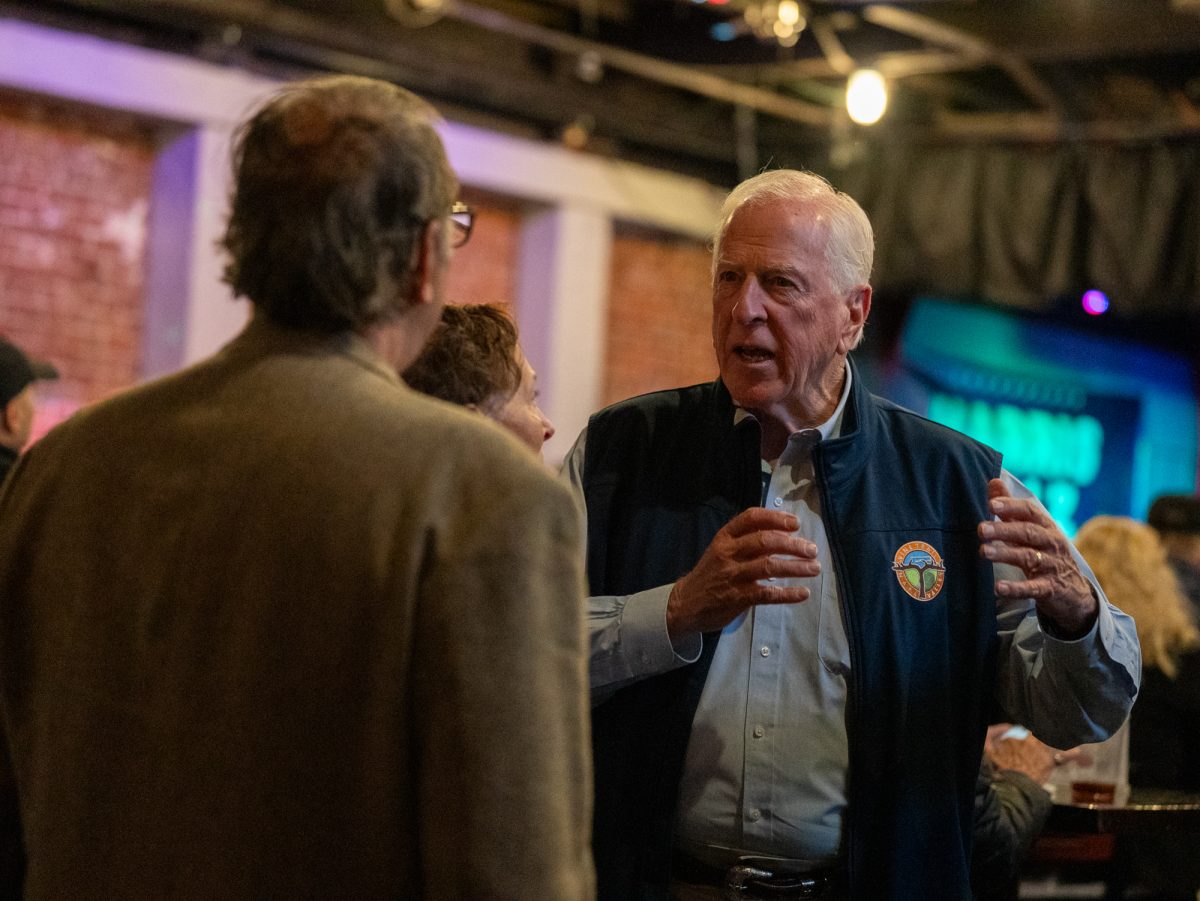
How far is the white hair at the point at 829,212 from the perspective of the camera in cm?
248

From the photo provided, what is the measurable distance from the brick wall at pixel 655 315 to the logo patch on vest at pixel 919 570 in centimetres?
565

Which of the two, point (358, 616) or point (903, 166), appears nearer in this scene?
point (358, 616)

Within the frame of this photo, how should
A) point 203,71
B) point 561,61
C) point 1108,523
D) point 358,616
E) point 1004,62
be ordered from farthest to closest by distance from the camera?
point 561,61 < point 1004,62 < point 203,71 < point 1108,523 < point 358,616

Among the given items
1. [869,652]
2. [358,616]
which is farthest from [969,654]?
[358,616]

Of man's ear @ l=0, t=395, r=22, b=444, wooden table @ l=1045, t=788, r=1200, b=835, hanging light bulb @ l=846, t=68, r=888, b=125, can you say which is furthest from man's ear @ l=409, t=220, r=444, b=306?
hanging light bulb @ l=846, t=68, r=888, b=125

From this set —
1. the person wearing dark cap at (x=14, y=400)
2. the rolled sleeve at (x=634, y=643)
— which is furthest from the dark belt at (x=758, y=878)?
the person wearing dark cap at (x=14, y=400)

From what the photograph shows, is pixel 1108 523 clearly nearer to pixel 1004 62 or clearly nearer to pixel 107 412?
pixel 1004 62

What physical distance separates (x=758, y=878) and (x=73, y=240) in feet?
15.8

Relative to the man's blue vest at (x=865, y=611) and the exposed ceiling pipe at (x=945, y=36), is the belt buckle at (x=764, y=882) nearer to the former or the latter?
the man's blue vest at (x=865, y=611)

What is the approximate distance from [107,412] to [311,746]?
1.37 ft

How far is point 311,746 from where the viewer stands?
4.22 ft

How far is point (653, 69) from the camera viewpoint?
7.20 metres

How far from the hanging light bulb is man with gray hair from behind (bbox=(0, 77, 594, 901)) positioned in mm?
5506

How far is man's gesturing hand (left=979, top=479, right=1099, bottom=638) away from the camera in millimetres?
2094
